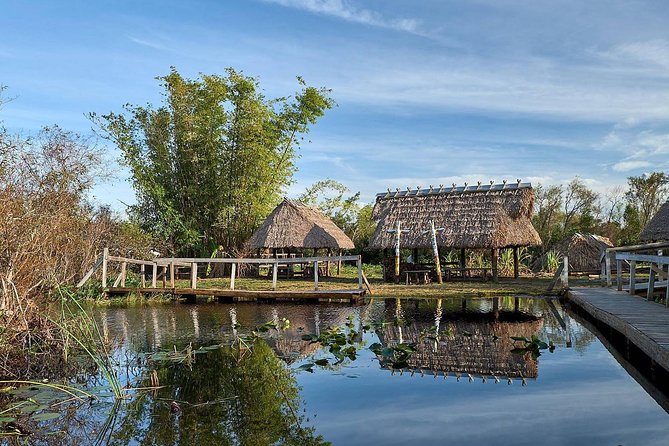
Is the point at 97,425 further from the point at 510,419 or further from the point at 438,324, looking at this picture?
the point at 438,324

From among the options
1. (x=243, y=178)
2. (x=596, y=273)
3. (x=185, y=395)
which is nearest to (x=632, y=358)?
(x=185, y=395)

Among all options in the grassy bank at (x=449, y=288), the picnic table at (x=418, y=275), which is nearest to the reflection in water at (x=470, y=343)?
the grassy bank at (x=449, y=288)

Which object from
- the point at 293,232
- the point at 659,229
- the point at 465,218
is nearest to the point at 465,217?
the point at 465,218

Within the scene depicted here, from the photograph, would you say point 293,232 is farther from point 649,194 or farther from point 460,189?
point 649,194

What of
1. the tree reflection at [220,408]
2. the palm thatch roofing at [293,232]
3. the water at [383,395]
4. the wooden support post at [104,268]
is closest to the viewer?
the tree reflection at [220,408]

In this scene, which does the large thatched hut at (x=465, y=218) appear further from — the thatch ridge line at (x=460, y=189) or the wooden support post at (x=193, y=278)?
the wooden support post at (x=193, y=278)

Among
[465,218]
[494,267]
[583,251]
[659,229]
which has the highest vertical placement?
[465,218]

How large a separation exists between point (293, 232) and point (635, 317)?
48.6 feet

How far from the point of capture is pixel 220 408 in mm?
5359

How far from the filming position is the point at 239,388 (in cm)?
609

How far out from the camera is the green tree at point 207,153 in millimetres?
22344

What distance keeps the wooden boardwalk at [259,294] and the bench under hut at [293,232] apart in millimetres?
6182

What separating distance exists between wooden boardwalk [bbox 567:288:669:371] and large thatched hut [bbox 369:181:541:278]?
260 inches

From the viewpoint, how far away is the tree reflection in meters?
4.62
